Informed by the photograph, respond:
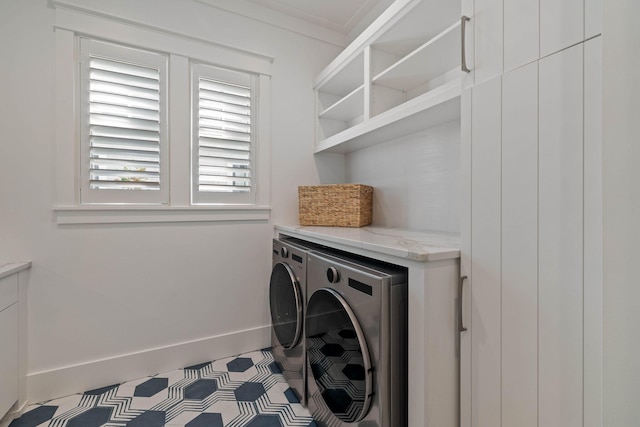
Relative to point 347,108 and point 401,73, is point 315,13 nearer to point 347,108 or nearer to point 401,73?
point 347,108

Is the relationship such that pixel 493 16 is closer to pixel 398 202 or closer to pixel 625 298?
pixel 625 298

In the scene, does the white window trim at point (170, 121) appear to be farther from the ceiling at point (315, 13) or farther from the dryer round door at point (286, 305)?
the dryer round door at point (286, 305)

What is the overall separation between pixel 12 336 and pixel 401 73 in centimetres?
239

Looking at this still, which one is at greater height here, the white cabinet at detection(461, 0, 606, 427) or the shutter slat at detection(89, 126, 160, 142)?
the shutter slat at detection(89, 126, 160, 142)

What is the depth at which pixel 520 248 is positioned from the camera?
799 mm

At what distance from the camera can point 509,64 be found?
0.83 m

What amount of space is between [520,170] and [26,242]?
225 cm

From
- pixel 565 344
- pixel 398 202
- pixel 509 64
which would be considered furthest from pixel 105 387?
pixel 509 64

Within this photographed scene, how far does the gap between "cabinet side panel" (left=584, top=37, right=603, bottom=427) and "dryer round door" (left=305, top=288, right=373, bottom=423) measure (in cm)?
56

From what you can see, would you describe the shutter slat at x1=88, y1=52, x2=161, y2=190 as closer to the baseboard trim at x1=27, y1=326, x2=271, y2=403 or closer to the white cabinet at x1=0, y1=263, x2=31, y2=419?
the white cabinet at x1=0, y1=263, x2=31, y2=419

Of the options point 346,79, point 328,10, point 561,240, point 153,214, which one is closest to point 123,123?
point 153,214

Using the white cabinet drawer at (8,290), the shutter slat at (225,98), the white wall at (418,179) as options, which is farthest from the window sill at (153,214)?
the white wall at (418,179)

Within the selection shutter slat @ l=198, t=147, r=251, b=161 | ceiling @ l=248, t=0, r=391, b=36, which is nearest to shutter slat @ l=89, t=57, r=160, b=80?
shutter slat @ l=198, t=147, r=251, b=161

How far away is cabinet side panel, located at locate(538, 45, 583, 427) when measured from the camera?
2.24 feet
